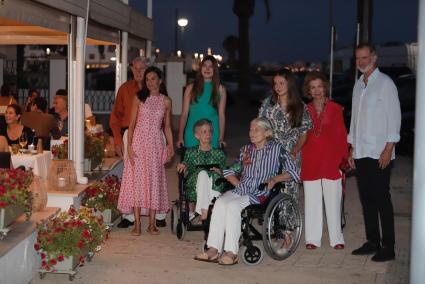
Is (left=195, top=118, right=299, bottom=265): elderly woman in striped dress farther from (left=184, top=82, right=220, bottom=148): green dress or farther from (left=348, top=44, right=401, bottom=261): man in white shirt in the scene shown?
(left=184, top=82, right=220, bottom=148): green dress

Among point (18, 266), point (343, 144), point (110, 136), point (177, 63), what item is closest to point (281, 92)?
point (343, 144)

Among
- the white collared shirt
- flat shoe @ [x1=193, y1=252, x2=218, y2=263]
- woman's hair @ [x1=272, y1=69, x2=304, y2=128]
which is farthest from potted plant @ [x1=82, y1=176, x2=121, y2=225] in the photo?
the white collared shirt

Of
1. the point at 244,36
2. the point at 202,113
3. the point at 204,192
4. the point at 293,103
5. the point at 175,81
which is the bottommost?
the point at 204,192

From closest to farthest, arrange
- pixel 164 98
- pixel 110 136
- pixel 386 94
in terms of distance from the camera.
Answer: pixel 386 94 < pixel 164 98 < pixel 110 136

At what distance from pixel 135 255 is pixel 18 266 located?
1.58 meters

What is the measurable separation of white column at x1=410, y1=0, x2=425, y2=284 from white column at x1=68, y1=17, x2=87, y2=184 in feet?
16.2

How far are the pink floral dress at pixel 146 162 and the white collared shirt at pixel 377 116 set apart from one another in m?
2.13

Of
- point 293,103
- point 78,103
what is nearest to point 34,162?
point 78,103

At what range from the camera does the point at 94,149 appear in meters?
10.1

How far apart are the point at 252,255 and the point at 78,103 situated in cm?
270

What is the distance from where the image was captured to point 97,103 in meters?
25.4

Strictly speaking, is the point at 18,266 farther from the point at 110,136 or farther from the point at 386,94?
the point at 110,136

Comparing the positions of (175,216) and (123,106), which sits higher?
(123,106)

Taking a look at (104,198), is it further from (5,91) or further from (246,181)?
(5,91)
